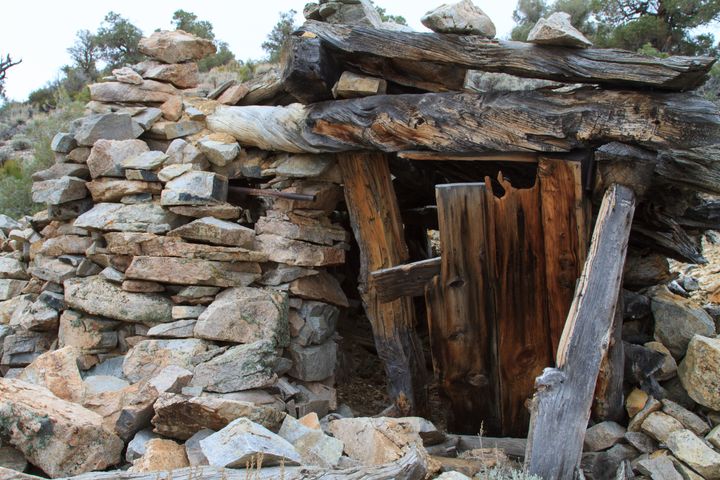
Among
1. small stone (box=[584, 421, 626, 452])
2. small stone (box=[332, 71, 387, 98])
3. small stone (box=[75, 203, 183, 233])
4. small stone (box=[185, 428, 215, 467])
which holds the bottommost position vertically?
small stone (box=[584, 421, 626, 452])

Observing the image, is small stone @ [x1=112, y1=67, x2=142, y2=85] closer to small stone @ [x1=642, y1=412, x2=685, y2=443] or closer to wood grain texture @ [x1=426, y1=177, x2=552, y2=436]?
wood grain texture @ [x1=426, y1=177, x2=552, y2=436]

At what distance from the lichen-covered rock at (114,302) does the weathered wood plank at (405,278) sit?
1.86 metres

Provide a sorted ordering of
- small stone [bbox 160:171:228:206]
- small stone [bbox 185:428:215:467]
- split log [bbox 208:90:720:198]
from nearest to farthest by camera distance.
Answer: small stone [bbox 185:428:215:467] < split log [bbox 208:90:720:198] < small stone [bbox 160:171:228:206]

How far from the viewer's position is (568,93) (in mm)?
4379

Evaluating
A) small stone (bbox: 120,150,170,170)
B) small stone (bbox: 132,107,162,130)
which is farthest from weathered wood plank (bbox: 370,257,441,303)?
small stone (bbox: 132,107,162,130)

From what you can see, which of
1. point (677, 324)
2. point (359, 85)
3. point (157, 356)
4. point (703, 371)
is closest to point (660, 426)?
point (703, 371)

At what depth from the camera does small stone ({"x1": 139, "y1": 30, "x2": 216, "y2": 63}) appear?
6922 millimetres

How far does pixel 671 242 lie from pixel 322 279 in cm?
293

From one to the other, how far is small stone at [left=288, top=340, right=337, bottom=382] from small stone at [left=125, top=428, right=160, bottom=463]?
1864mm

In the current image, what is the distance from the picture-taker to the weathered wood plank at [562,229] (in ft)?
14.7

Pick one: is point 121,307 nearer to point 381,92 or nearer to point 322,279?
point 322,279

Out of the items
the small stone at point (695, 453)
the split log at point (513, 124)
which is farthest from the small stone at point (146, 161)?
the small stone at point (695, 453)

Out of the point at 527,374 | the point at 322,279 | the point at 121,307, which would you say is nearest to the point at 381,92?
the point at 322,279

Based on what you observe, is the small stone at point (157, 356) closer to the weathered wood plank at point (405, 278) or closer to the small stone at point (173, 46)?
the weathered wood plank at point (405, 278)
